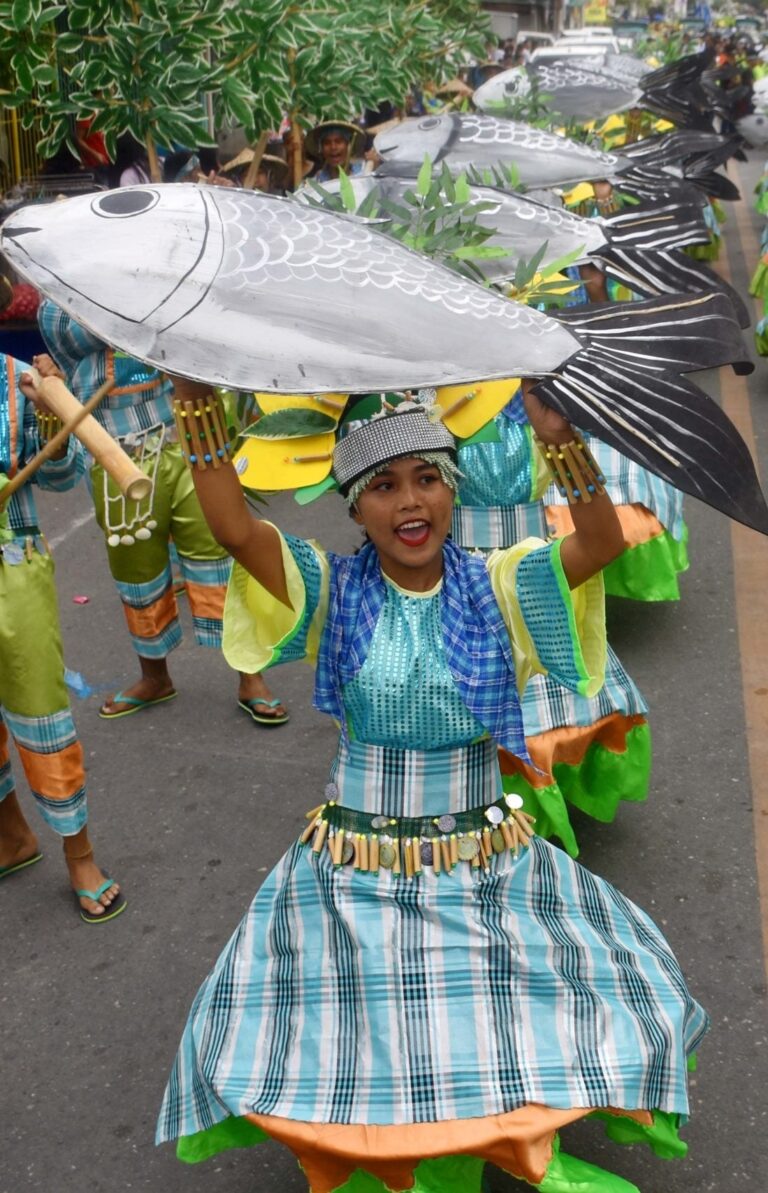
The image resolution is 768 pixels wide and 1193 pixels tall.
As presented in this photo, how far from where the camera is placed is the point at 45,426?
3412 millimetres

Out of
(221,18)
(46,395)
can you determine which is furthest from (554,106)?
(46,395)

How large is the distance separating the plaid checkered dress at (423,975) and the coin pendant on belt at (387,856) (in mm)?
22

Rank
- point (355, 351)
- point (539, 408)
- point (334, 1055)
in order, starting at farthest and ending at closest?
point (334, 1055) < point (539, 408) < point (355, 351)

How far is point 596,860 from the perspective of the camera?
3.96 meters

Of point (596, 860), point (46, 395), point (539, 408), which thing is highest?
point (539, 408)

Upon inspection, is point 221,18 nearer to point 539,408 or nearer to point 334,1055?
point 539,408

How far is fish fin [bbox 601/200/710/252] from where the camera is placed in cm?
270

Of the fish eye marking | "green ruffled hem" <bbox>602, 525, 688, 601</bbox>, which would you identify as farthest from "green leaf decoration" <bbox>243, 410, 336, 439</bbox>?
"green ruffled hem" <bbox>602, 525, 688, 601</bbox>

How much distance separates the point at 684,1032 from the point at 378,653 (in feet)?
2.96

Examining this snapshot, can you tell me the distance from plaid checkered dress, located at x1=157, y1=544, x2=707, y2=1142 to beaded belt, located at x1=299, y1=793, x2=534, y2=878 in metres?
0.02

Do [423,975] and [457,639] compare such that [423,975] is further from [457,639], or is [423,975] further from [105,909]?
[105,909]

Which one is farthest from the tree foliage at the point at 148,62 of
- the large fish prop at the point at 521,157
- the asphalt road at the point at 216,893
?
the asphalt road at the point at 216,893

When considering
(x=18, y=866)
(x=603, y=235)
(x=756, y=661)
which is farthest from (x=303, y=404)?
(x=756, y=661)

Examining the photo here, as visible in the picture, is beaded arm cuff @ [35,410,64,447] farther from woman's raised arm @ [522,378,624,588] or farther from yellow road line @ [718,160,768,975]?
yellow road line @ [718,160,768,975]
